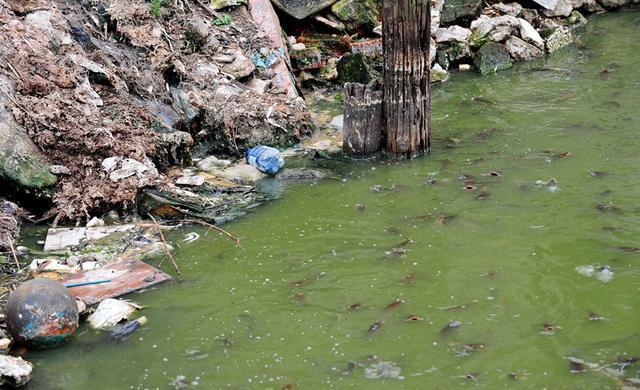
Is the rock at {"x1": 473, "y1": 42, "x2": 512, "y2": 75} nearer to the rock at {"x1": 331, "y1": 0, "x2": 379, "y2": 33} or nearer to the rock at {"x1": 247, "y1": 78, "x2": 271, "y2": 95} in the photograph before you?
the rock at {"x1": 331, "y1": 0, "x2": 379, "y2": 33}

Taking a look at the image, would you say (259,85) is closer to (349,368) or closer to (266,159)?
(266,159)

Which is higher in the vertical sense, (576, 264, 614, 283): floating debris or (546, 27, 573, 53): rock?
(546, 27, 573, 53): rock

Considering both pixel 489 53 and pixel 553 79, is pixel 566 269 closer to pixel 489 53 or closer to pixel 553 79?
pixel 553 79

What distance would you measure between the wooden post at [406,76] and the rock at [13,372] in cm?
441

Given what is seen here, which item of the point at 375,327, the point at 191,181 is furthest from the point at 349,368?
the point at 191,181

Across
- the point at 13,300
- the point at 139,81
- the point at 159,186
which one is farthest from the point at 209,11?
the point at 13,300

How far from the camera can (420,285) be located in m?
5.25

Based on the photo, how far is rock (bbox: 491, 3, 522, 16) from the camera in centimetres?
1188

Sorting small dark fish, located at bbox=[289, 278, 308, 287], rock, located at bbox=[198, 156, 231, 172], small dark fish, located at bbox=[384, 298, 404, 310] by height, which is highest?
rock, located at bbox=[198, 156, 231, 172]

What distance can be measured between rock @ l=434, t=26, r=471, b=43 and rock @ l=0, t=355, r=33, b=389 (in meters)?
8.21

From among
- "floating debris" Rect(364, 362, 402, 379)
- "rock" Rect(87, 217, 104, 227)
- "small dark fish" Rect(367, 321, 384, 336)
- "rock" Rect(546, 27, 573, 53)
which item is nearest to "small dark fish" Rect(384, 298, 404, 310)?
"small dark fish" Rect(367, 321, 384, 336)

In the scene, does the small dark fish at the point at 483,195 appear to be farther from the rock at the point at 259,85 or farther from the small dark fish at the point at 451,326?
the rock at the point at 259,85

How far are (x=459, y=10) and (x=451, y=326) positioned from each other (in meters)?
7.80

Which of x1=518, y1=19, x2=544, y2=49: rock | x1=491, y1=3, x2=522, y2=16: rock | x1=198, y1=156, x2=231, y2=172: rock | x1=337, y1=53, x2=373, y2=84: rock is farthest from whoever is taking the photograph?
x1=491, y1=3, x2=522, y2=16: rock
